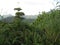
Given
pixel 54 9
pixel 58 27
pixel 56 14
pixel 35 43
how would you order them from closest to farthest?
pixel 35 43 → pixel 58 27 → pixel 56 14 → pixel 54 9

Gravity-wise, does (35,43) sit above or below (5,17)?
below

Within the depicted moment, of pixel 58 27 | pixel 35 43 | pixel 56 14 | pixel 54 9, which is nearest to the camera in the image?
pixel 35 43

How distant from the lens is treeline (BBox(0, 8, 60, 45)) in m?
6.18

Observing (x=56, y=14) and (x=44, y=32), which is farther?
(x=56, y=14)

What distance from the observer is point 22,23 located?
6668 millimetres

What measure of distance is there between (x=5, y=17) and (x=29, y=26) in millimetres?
940

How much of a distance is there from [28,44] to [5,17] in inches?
57.6

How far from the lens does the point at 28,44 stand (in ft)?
20.3

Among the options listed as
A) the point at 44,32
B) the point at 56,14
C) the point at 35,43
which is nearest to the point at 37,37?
the point at 35,43

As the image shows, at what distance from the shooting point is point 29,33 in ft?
20.7

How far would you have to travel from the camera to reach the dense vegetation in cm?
618

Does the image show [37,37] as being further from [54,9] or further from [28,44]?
[54,9]

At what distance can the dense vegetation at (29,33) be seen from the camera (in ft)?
20.3

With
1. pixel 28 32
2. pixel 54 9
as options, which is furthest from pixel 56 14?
pixel 28 32
